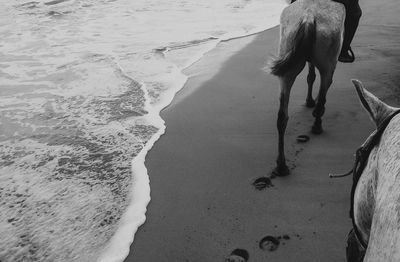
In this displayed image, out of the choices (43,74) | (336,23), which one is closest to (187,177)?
(336,23)

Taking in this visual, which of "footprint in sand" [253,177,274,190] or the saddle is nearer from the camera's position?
the saddle

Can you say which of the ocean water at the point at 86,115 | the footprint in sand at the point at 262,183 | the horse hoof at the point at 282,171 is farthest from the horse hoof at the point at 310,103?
the ocean water at the point at 86,115

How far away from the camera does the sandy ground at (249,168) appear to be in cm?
289

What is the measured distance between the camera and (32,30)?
1027 cm

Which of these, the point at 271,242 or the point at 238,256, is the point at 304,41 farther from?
the point at 238,256

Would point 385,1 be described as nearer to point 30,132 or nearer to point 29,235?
point 30,132

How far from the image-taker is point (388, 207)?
3.04 ft

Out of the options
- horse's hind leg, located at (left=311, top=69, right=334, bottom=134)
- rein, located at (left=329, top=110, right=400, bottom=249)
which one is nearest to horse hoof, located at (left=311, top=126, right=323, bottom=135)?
horse's hind leg, located at (left=311, top=69, right=334, bottom=134)

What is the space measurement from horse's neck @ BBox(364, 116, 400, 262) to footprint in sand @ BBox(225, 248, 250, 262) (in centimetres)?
180

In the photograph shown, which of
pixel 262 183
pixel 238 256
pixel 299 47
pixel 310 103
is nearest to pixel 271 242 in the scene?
pixel 238 256

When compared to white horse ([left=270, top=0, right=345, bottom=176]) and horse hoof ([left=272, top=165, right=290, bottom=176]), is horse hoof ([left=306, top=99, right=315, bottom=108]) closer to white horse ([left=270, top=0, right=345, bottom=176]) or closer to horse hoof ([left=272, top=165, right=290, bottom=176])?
white horse ([left=270, top=0, right=345, bottom=176])

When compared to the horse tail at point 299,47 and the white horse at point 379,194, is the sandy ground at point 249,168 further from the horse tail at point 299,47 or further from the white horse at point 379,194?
the white horse at point 379,194

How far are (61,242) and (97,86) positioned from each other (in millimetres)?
3822

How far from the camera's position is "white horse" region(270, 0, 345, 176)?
3.50 m
